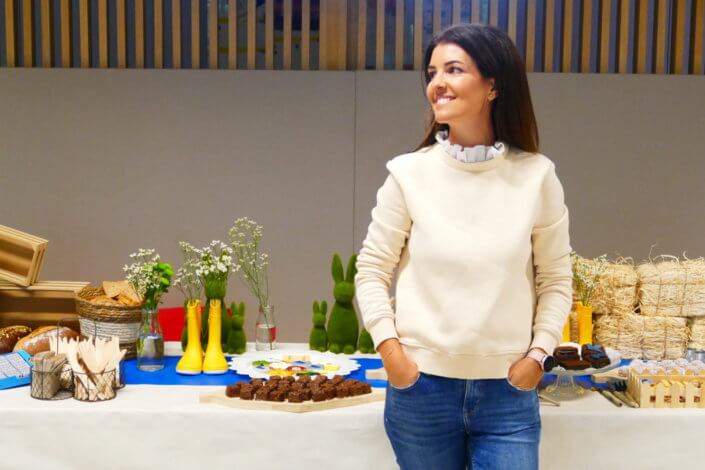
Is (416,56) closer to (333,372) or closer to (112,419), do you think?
(333,372)

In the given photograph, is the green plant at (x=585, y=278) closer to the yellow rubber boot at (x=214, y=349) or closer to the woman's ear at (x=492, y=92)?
the woman's ear at (x=492, y=92)

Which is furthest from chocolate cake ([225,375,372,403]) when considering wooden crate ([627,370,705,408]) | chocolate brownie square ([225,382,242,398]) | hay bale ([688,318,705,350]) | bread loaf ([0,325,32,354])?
hay bale ([688,318,705,350])

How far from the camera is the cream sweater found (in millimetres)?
1884

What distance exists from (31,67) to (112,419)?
11.8 ft

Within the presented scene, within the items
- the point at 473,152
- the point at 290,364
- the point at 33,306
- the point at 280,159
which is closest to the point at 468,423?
the point at 473,152

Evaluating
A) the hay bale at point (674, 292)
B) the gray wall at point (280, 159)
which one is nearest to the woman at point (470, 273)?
the hay bale at point (674, 292)

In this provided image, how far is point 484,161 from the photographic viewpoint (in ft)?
6.39

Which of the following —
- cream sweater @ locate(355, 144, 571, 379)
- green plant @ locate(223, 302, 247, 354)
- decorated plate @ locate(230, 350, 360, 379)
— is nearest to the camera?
cream sweater @ locate(355, 144, 571, 379)

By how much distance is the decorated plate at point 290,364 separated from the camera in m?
2.80

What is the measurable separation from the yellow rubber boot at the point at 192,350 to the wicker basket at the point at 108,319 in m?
0.19

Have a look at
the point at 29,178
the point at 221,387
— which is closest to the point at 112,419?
the point at 221,387

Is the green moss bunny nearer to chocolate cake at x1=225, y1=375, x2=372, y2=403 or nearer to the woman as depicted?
chocolate cake at x1=225, y1=375, x2=372, y2=403

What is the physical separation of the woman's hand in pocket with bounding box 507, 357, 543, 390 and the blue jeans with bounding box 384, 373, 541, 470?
0.06ft

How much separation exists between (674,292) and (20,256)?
2469 mm
